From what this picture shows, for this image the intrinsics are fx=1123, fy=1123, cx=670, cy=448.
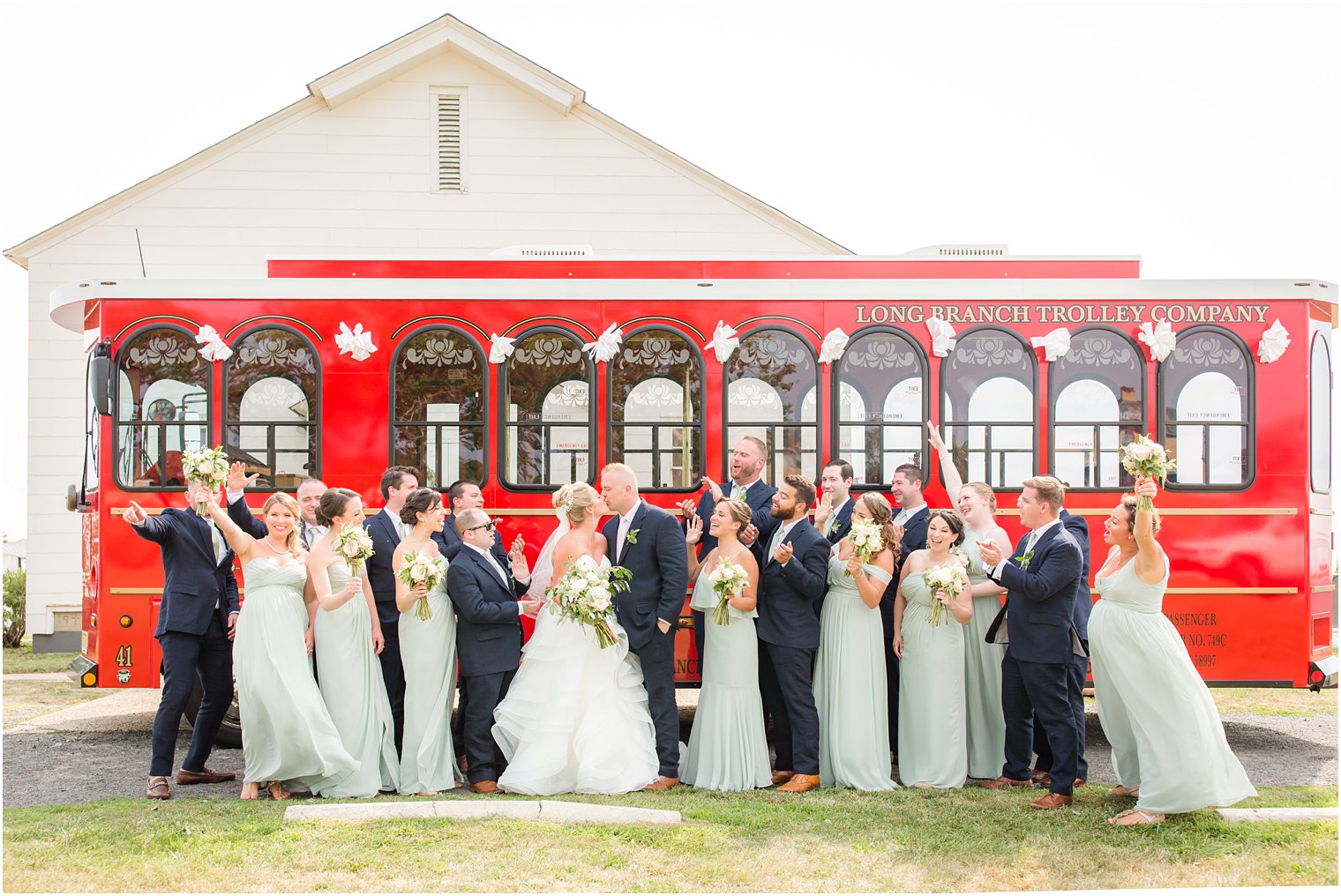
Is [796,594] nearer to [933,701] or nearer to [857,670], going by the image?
[857,670]

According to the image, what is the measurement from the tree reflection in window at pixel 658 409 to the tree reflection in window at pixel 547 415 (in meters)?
0.24

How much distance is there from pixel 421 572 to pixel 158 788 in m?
2.10

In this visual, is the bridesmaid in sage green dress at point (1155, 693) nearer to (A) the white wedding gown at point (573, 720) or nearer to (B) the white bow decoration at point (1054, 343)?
(B) the white bow decoration at point (1054, 343)

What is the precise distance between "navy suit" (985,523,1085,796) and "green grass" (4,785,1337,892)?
391 millimetres

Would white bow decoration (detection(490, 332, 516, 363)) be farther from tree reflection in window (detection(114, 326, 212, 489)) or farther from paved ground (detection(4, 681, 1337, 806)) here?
paved ground (detection(4, 681, 1337, 806))

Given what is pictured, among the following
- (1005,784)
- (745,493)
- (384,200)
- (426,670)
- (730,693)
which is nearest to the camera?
(426,670)

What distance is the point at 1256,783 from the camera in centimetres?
752

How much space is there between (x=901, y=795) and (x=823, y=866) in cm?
143

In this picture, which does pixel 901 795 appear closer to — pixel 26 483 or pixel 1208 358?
pixel 1208 358

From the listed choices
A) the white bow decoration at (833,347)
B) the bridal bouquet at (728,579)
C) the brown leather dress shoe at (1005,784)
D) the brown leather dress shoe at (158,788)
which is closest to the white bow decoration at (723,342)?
Answer: the white bow decoration at (833,347)

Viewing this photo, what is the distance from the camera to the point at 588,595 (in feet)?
21.5

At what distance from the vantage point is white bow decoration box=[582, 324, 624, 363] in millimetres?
8266

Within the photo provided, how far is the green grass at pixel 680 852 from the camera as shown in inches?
209

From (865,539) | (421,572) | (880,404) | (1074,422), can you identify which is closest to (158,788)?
(421,572)
